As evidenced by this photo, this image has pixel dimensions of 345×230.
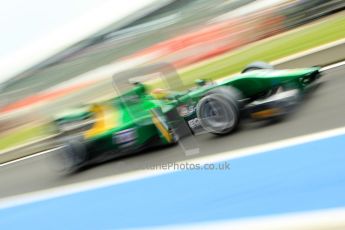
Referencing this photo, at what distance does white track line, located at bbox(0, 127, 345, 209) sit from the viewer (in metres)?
4.50

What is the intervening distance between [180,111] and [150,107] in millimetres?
354

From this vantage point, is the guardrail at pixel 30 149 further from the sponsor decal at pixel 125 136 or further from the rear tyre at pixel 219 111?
the rear tyre at pixel 219 111

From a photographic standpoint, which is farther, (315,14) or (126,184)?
(315,14)

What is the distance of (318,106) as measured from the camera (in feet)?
17.1

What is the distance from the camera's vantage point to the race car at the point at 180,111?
194 inches

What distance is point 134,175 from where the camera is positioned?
549cm

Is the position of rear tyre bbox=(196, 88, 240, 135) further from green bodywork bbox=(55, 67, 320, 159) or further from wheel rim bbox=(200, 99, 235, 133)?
green bodywork bbox=(55, 67, 320, 159)

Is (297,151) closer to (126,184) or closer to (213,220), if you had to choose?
(213,220)

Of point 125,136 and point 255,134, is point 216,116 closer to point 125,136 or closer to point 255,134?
point 255,134

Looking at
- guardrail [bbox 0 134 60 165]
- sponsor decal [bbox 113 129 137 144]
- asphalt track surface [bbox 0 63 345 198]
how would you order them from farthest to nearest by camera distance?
guardrail [bbox 0 134 60 165]
sponsor decal [bbox 113 129 137 144]
asphalt track surface [bbox 0 63 345 198]

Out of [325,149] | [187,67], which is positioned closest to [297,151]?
[325,149]

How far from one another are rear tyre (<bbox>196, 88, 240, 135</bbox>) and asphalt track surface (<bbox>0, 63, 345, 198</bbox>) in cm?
18

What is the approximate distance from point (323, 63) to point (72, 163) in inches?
158

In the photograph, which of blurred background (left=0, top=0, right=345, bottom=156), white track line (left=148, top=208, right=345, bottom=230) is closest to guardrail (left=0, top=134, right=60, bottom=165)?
blurred background (left=0, top=0, right=345, bottom=156)
